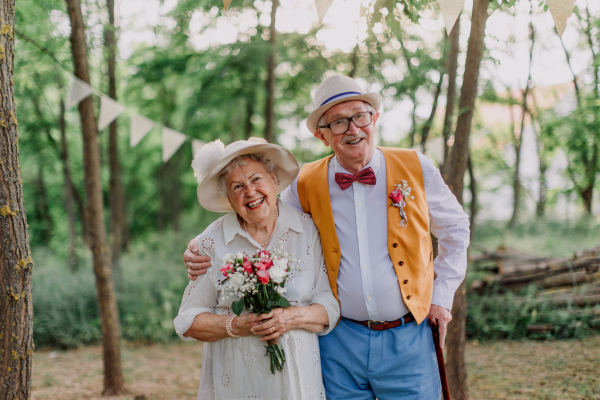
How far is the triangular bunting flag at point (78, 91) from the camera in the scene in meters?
4.41

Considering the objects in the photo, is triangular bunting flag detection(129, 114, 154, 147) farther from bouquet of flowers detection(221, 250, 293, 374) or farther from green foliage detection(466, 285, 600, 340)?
green foliage detection(466, 285, 600, 340)

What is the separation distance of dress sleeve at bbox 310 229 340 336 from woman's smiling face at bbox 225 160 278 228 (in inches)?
14.4

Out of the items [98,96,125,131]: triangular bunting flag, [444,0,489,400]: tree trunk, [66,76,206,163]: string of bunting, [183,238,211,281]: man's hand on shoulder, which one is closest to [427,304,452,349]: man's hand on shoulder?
[444,0,489,400]: tree trunk

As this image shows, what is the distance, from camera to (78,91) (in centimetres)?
441

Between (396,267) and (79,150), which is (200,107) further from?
(79,150)

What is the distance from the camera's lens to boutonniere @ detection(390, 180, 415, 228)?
2.41 metres

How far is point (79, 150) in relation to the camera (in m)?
16.1

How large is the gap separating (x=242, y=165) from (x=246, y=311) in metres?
0.78

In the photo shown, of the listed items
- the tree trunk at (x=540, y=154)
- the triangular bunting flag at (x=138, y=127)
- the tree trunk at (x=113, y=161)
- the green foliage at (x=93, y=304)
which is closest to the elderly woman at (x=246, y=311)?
the triangular bunting flag at (x=138, y=127)

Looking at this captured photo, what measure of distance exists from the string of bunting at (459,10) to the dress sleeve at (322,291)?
1211 millimetres

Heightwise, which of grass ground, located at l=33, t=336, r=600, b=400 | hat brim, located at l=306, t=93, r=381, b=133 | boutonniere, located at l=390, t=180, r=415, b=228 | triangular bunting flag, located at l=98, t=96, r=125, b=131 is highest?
triangular bunting flag, located at l=98, t=96, r=125, b=131

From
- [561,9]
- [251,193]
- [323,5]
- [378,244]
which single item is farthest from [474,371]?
[323,5]

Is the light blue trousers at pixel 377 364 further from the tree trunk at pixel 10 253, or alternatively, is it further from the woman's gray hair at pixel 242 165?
the tree trunk at pixel 10 253

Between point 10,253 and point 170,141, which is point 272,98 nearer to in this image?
point 170,141
